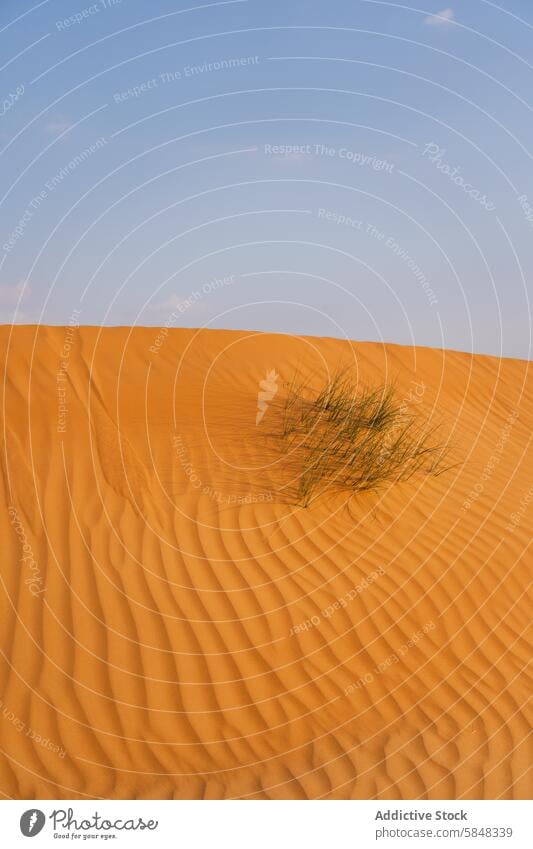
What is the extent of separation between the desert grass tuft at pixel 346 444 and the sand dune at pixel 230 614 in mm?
192

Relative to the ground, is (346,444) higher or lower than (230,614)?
higher

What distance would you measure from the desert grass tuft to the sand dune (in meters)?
0.19

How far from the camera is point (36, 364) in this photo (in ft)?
28.4

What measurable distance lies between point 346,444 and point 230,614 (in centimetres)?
294

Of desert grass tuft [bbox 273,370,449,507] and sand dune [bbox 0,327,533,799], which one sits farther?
desert grass tuft [bbox 273,370,449,507]

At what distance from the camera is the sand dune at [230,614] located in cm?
440

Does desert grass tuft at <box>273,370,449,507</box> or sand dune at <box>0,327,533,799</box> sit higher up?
desert grass tuft at <box>273,370,449,507</box>

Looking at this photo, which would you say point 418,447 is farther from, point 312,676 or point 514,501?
point 312,676

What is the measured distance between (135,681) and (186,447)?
324 centimetres

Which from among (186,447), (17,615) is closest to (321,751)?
(17,615)

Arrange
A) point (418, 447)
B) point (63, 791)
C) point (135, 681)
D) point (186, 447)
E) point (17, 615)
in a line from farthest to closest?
point (418, 447)
point (186, 447)
point (17, 615)
point (135, 681)
point (63, 791)

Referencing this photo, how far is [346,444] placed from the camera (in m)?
7.85

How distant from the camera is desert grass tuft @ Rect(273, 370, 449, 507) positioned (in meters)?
7.29

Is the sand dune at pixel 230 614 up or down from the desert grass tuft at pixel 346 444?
down
